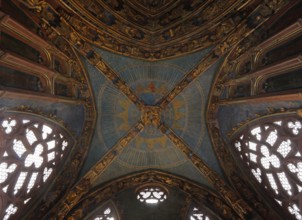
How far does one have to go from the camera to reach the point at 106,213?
444 inches

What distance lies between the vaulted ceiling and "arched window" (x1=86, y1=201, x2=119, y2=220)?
0.69 ft

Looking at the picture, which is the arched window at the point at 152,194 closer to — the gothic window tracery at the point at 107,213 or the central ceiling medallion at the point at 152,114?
the gothic window tracery at the point at 107,213

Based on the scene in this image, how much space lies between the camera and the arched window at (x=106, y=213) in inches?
437

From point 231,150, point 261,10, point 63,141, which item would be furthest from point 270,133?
point 63,141

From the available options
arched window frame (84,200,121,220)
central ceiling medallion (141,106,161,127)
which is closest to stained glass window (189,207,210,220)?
arched window frame (84,200,121,220)

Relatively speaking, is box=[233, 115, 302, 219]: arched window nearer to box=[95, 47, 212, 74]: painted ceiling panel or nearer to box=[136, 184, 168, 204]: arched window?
box=[95, 47, 212, 74]: painted ceiling panel

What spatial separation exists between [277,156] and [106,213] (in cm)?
608

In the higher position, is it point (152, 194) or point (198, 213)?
point (152, 194)

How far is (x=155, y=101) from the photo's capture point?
12.0 metres

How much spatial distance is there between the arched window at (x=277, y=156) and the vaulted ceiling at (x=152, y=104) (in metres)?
0.50

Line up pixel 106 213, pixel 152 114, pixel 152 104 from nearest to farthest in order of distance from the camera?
1. pixel 106 213
2. pixel 152 114
3. pixel 152 104

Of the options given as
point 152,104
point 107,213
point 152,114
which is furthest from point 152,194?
point 152,104

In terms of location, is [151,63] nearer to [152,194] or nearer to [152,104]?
[152,104]

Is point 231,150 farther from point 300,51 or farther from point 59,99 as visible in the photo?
point 59,99
